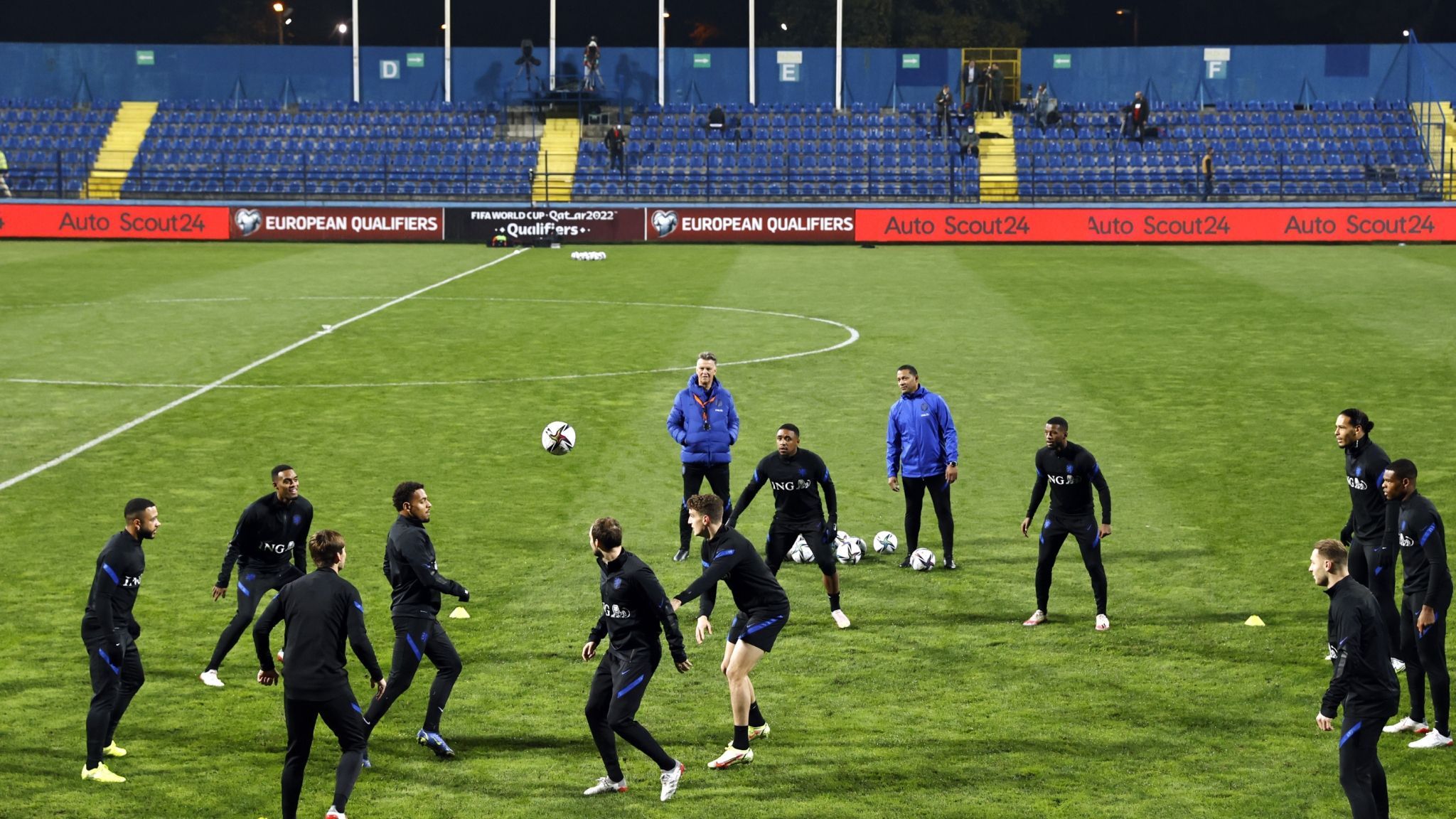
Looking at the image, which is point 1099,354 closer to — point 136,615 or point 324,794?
point 136,615

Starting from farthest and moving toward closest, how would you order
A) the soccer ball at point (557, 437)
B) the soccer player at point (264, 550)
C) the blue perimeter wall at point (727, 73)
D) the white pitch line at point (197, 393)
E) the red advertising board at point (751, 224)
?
the blue perimeter wall at point (727, 73) → the red advertising board at point (751, 224) → the white pitch line at point (197, 393) → the soccer ball at point (557, 437) → the soccer player at point (264, 550)

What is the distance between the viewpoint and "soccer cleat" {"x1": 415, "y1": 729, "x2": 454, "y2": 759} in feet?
34.5

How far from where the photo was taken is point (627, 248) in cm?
4984

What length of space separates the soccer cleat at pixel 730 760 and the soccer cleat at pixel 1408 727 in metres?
4.47

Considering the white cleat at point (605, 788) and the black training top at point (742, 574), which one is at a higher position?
the black training top at point (742, 574)

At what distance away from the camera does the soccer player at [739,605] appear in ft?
33.6

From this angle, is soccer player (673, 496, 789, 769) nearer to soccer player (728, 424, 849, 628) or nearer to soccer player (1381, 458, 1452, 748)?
soccer player (728, 424, 849, 628)

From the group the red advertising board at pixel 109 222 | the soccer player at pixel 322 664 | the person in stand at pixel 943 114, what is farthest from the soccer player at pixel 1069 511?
the person in stand at pixel 943 114

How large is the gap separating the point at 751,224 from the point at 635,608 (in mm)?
42451

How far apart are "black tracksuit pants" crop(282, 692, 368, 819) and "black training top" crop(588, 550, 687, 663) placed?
1.65 meters

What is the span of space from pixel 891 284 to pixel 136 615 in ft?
89.9

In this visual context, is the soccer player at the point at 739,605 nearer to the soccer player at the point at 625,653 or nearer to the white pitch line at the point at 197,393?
the soccer player at the point at 625,653

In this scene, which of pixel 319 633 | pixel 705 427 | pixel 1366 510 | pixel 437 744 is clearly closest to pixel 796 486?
pixel 705 427

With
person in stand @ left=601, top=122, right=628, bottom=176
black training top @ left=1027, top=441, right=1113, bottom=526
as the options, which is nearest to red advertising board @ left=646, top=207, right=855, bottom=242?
person in stand @ left=601, top=122, right=628, bottom=176
